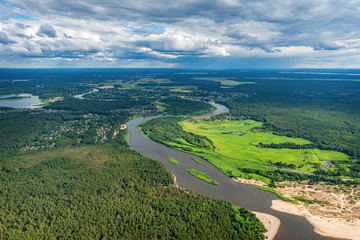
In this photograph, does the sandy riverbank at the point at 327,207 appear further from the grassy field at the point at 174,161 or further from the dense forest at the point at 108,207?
the grassy field at the point at 174,161

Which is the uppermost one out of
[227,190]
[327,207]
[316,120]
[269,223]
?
[316,120]

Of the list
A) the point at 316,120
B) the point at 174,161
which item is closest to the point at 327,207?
the point at 174,161

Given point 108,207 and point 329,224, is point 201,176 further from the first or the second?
point 329,224

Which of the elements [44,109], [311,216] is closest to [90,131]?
[44,109]

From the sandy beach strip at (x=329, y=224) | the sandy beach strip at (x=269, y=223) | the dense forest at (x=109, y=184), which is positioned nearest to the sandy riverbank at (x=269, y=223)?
the sandy beach strip at (x=269, y=223)

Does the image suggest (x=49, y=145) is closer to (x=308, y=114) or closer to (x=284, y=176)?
(x=284, y=176)

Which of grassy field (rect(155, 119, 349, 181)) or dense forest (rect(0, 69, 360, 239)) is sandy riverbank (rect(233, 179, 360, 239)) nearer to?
dense forest (rect(0, 69, 360, 239))
